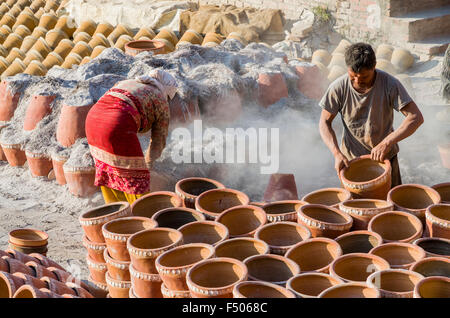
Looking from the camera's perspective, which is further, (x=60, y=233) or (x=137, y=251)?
(x=60, y=233)

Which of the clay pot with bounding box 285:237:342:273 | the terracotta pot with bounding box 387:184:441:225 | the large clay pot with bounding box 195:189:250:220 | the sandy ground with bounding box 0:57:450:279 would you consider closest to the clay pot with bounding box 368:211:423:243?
the terracotta pot with bounding box 387:184:441:225

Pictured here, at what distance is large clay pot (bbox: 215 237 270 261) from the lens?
331 cm

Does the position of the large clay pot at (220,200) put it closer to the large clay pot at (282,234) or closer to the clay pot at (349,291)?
the large clay pot at (282,234)

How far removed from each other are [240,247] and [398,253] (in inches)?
33.3

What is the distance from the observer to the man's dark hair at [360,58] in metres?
3.93

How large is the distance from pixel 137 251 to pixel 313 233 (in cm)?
101

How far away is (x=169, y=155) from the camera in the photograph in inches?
228

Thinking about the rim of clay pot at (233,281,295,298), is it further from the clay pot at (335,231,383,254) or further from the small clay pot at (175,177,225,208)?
the small clay pot at (175,177,225,208)

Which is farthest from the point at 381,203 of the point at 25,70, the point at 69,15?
the point at 69,15

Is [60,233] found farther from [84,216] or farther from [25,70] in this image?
[25,70]

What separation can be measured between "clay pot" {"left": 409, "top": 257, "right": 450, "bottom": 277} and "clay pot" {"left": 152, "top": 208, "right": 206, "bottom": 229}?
137cm

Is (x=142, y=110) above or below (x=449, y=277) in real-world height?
above

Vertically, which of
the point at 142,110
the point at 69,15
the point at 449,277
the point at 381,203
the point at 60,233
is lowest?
the point at 60,233
